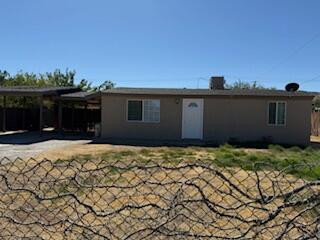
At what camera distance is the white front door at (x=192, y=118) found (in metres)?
20.7

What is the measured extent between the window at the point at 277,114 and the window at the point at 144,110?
5718mm

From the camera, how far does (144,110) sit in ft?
68.4

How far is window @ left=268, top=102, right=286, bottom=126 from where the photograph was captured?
2025 centimetres

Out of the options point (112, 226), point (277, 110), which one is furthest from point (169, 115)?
point (112, 226)

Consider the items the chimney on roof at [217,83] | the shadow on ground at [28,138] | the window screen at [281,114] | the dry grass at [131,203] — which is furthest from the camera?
the chimney on roof at [217,83]

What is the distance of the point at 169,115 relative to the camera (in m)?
20.6

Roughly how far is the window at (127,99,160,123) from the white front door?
139cm

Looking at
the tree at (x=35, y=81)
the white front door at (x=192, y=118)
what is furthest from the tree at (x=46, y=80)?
the white front door at (x=192, y=118)

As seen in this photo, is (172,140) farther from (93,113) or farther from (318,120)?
(318,120)

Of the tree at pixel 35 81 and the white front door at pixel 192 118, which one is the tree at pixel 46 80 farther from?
the white front door at pixel 192 118

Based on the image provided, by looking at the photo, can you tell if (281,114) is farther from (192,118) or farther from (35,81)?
(35,81)

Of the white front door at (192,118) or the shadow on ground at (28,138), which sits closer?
the shadow on ground at (28,138)

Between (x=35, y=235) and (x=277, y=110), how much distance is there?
17559mm

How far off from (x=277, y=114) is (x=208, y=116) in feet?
11.3
